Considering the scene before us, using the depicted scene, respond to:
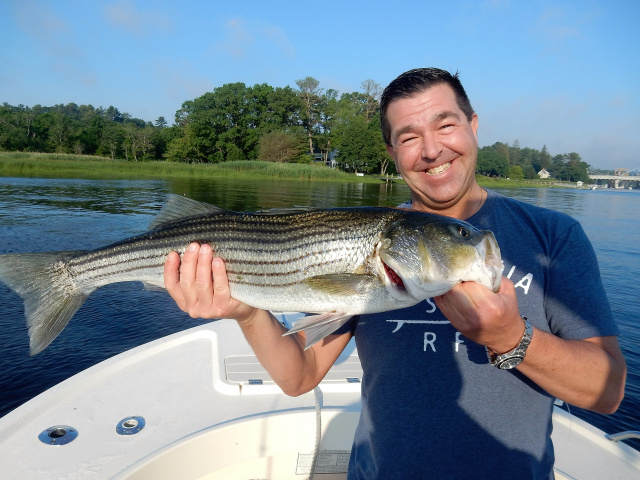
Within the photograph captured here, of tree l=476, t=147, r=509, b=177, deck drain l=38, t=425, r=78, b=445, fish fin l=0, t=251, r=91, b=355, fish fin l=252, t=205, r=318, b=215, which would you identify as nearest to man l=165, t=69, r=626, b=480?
fish fin l=252, t=205, r=318, b=215

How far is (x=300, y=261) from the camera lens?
8.72 ft

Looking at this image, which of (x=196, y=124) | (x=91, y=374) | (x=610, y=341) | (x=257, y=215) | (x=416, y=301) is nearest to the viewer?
(x=610, y=341)

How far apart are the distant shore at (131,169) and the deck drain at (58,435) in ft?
146

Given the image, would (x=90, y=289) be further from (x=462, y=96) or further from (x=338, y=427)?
(x=462, y=96)

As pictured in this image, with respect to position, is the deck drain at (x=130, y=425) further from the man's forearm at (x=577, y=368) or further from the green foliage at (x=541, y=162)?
the green foliage at (x=541, y=162)

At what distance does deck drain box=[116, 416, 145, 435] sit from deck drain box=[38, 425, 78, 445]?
0.31 metres

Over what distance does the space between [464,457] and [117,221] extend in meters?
19.7

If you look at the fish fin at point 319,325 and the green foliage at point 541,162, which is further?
the green foliage at point 541,162

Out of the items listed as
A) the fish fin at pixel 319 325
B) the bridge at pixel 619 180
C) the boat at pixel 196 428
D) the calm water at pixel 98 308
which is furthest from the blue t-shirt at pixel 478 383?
the bridge at pixel 619 180

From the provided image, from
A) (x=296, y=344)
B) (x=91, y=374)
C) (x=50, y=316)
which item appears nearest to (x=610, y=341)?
(x=296, y=344)

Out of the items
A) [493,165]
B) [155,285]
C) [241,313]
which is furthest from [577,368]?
[493,165]

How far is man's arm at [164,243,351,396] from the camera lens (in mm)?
2502

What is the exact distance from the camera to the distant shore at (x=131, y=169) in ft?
142

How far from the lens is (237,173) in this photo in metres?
57.3
